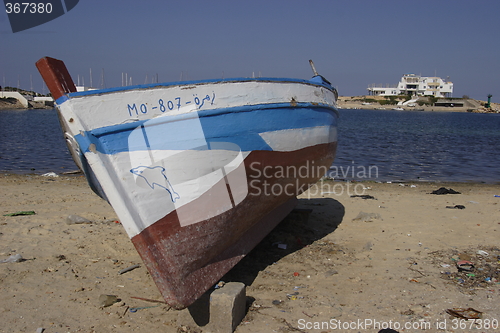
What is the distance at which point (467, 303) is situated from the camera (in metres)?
3.49

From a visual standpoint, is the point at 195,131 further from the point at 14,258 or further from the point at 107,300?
the point at 14,258

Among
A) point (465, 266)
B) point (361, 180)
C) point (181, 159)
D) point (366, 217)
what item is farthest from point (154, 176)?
point (361, 180)

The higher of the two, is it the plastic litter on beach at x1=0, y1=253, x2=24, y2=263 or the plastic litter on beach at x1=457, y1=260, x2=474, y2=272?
the plastic litter on beach at x1=0, y1=253, x2=24, y2=263

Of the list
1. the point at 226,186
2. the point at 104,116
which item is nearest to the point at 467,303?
the point at 226,186

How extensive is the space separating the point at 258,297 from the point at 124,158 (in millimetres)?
1770

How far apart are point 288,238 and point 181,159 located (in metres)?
2.47

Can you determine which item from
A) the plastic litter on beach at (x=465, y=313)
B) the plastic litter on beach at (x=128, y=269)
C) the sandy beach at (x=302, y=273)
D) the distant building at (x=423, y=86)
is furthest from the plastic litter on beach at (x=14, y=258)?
the distant building at (x=423, y=86)

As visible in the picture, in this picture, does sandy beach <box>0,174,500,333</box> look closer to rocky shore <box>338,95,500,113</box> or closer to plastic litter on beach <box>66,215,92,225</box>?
plastic litter on beach <box>66,215,92,225</box>

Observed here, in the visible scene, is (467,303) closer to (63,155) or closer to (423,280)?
(423,280)

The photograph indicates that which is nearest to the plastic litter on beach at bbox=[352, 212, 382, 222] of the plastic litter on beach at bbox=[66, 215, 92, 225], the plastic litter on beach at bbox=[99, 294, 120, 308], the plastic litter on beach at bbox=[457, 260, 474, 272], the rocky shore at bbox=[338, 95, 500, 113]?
the plastic litter on beach at bbox=[457, 260, 474, 272]

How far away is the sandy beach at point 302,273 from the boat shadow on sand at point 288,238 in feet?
0.05

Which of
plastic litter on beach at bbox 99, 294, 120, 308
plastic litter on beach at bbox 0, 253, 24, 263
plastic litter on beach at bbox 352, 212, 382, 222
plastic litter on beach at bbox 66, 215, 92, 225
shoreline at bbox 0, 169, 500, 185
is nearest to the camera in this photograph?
plastic litter on beach at bbox 99, 294, 120, 308

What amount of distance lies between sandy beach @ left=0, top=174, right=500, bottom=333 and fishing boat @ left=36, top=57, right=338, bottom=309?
54 cm

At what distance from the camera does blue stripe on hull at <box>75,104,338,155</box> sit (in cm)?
310
